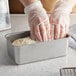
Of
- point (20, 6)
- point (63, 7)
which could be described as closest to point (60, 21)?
point (63, 7)

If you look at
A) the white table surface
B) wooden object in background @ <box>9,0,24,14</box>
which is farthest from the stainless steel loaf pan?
wooden object in background @ <box>9,0,24,14</box>

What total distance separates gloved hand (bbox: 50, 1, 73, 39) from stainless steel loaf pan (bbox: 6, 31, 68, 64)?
27 mm

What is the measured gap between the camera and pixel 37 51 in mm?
545

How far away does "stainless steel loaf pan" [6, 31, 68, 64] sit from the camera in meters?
0.53

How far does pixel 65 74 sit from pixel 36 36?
0.15 m

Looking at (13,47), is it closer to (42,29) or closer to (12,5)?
(42,29)

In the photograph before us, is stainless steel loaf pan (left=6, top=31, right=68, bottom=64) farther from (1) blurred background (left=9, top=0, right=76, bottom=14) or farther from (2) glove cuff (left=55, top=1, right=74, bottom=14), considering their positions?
(1) blurred background (left=9, top=0, right=76, bottom=14)

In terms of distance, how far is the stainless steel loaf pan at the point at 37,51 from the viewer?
0.53 m

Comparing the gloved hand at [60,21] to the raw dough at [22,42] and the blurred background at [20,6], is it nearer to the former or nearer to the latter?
the raw dough at [22,42]

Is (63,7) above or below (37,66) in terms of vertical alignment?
above

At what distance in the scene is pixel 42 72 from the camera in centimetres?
52

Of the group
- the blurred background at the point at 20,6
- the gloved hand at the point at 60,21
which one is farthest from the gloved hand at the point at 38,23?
the blurred background at the point at 20,6

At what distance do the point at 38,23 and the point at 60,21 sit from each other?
0.07 m

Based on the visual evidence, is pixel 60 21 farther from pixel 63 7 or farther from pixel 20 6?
pixel 20 6
